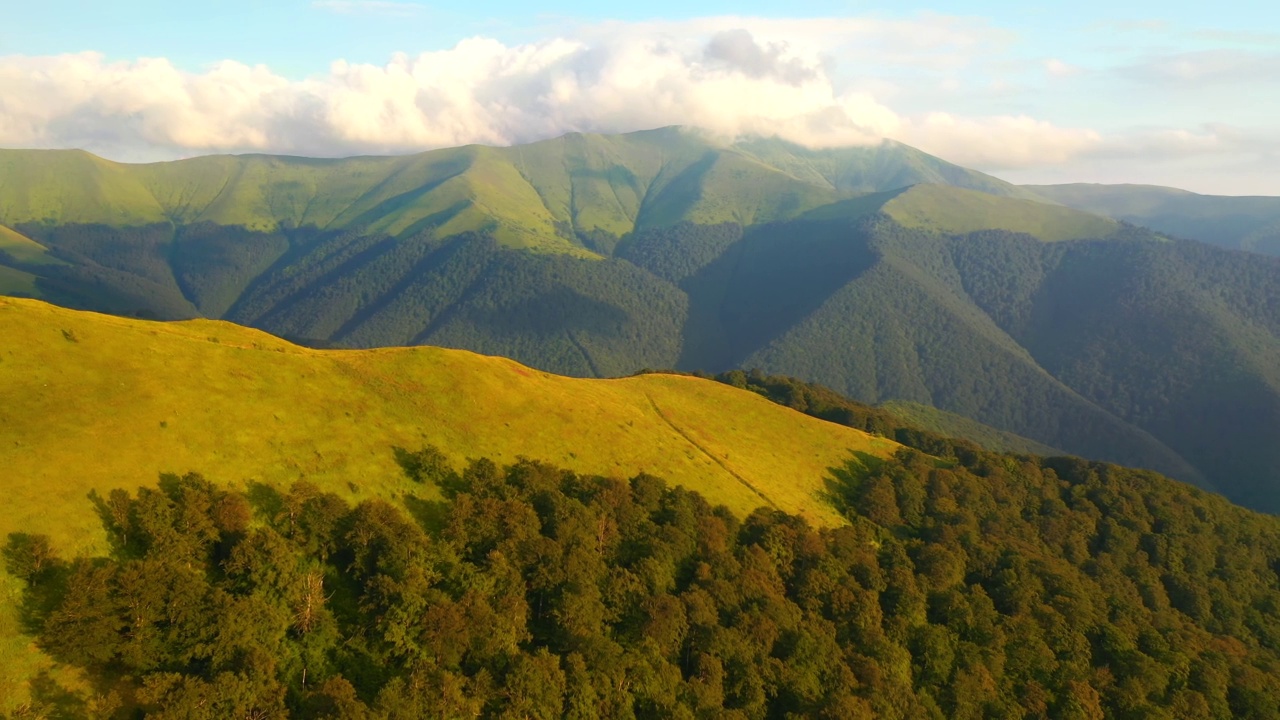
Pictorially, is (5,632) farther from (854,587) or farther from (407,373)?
(854,587)

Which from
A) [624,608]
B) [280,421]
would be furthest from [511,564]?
[280,421]

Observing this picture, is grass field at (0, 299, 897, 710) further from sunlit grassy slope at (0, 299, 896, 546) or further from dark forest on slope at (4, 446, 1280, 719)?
dark forest on slope at (4, 446, 1280, 719)

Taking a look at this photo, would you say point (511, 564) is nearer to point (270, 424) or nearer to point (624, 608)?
point (624, 608)

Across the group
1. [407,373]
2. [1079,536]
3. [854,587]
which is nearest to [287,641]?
[407,373]

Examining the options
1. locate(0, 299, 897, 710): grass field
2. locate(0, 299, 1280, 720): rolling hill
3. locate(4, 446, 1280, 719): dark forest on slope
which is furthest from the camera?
locate(0, 299, 897, 710): grass field

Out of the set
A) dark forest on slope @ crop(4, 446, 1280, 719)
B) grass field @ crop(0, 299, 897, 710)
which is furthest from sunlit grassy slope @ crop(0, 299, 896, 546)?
dark forest on slope @ crop(4, 446, 1280, 719)

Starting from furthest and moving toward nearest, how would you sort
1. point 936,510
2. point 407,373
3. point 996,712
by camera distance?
point 936,510 < point 407,373 < point 996,712

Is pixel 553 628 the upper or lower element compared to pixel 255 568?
lower
